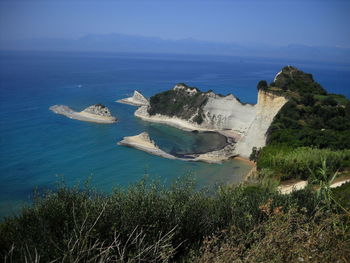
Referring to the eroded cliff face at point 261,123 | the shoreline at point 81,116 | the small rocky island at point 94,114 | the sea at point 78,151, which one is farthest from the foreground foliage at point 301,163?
the small rocky island at point 94,114

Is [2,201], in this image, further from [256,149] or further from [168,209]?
[256,149]

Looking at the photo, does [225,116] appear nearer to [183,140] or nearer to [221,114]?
[221,114]

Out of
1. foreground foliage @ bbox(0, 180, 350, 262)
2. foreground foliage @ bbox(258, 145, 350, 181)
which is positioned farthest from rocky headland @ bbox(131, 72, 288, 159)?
foreground foliage @ bbox(0, 180, 350, 262)

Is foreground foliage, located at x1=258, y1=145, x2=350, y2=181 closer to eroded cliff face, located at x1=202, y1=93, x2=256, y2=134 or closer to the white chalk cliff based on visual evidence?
the white chalk cliff

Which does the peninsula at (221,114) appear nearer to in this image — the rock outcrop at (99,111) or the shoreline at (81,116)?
the rock outcrop at (99,111)

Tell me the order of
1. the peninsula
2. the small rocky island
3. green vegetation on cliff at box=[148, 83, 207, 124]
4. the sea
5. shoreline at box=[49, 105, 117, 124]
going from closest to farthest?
the sea → the peninsula → shoreline at box=[49, 105, 117, 124] → the small rocky island → green vegetation on cliff at box=[148, 83, 207, 124]

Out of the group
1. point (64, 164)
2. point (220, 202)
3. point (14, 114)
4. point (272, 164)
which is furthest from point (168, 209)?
point (14, 114)

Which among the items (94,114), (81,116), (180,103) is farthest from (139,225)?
(81,116)
